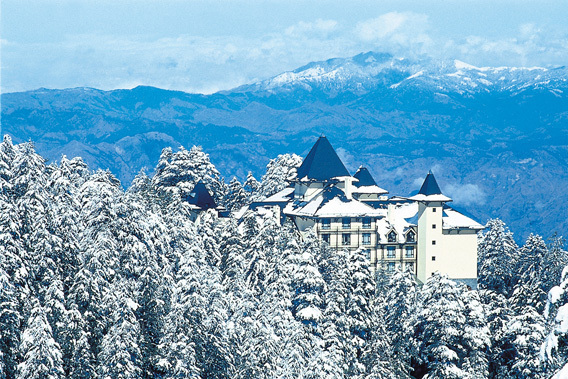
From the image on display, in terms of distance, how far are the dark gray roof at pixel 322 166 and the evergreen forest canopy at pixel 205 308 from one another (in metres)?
23.7

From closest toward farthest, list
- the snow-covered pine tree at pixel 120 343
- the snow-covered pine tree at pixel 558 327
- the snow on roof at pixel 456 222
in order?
the snow-covered pine tree at pixel 558 327, the snow-covered pine tree at pixel 120 343, the snow on roof at pixel 456 222

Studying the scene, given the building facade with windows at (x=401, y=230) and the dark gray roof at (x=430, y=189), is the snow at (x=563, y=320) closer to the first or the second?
the building facade with windows at (x=401, y=230)

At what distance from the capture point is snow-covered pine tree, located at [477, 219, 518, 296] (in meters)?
79.4

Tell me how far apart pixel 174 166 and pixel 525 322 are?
178 feet

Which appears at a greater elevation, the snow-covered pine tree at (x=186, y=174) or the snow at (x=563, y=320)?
the snow-covered pine tree at (x=186, y=174)

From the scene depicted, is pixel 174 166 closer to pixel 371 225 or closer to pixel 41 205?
pixel 371 225

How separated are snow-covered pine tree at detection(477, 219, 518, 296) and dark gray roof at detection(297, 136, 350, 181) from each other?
1786 centimetres

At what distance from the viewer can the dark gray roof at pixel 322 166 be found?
3354 inches

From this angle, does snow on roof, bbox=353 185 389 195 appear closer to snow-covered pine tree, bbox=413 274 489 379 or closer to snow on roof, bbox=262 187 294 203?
snow on roof, bbox=262 187 294 203

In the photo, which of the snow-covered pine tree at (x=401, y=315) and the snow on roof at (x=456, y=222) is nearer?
the snow-covered pine tree at (x=401, y=315)

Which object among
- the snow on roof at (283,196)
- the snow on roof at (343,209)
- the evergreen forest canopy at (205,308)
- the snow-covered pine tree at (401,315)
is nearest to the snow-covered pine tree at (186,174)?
the snow on roof at (283,196)

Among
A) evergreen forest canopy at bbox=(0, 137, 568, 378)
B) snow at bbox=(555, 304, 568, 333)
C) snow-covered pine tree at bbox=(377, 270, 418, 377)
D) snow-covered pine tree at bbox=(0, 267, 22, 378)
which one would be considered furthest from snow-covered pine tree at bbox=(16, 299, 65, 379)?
snow-covered pine tree at bbox=(377, 270, 418, 377)

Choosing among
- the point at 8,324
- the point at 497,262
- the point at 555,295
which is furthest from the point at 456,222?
the point at 555,295

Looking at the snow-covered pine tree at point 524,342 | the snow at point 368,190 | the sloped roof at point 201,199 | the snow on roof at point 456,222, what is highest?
the snow at point 368,190
